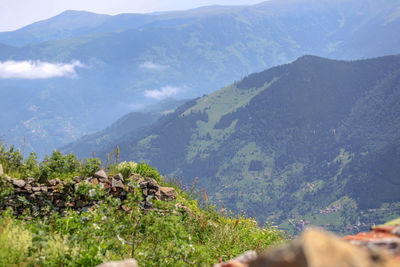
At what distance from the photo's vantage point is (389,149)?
627ft

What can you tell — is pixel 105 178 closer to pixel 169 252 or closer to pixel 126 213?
pixel 126 213

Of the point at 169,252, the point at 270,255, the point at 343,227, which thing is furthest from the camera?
the point at 343,227

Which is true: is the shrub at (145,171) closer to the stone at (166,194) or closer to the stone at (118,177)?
the stone at (166,194)

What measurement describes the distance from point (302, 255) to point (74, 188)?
8365 mm

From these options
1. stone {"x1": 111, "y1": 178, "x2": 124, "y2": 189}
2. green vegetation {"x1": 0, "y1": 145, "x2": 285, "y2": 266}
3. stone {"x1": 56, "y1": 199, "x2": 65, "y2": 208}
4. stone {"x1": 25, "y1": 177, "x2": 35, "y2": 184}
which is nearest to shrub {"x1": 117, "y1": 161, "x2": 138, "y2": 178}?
green vegetation {"x1": 0, "y1": 145, "x2": 285, "y2": 266}

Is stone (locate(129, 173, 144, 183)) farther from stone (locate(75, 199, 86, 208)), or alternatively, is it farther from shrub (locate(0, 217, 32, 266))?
shrub (locate(0, 217, 32, 266))

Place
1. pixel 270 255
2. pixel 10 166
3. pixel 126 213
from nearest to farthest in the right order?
pixel 270 255 → pixel 126 213 → pixel 10 166

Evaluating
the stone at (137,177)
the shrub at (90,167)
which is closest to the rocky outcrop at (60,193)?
the shrub at (90,167)

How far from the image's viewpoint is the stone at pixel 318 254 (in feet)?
8.49

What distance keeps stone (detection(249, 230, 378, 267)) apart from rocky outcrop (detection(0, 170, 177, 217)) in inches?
249

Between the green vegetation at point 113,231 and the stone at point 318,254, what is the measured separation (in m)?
4.29

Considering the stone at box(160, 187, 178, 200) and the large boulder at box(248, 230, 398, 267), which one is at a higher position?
the large boulder at box(248, 230, 398, 267)

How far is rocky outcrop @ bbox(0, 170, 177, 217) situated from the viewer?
8938 millimetres

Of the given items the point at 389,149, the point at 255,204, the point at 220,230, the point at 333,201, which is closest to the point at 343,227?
the point at 333,201
